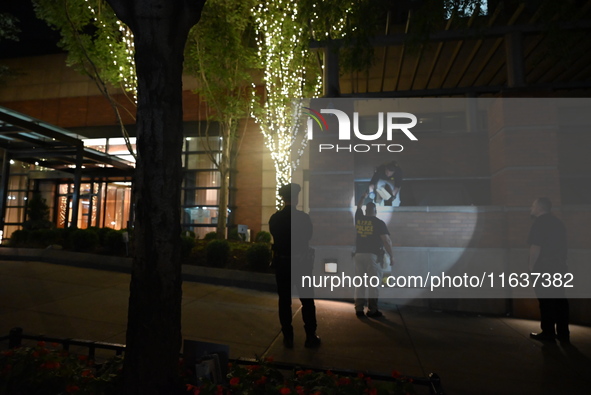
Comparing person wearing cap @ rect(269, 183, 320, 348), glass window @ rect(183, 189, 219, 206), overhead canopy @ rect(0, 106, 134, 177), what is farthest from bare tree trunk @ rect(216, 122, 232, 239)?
person wearing cap @ rect(269, 183, 320, 348)

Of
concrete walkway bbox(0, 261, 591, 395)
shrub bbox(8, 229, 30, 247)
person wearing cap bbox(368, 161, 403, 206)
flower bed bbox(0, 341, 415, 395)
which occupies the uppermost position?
person wearing cap bbox(368, 161, 403, 206)

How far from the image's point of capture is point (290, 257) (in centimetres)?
452

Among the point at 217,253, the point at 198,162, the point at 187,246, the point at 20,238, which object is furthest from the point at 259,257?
the point at 198,162

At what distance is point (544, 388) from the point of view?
11.6ft

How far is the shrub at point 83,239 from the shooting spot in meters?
9.90

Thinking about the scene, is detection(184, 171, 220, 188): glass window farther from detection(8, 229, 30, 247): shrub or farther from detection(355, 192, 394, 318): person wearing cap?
detection(355, 192, 394, 318): person wearing cap

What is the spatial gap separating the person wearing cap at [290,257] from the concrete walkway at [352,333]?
25cm

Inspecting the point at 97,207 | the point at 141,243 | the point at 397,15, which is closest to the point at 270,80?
the point at 397,15

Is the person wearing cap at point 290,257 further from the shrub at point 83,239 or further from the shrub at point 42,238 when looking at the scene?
the shrub at point 42,238

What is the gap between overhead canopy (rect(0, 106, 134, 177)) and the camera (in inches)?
484

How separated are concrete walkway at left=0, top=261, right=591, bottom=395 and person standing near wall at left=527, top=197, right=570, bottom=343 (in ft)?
0.87

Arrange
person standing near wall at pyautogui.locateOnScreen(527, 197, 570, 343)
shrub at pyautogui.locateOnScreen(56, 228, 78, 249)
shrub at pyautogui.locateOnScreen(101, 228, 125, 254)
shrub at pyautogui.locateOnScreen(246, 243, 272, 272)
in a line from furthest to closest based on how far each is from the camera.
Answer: shrub at pyautogui.locateOnScreen(56, 228, 78, 249), shrub at pyautogui.locateOnScreen(101, 228, 125, 254), shrub at pyautogui.locateOnScreen(246, 243, 272, 272), person standing near wall at pyautogui.locateOnScreen(527, 197, 570, 343)

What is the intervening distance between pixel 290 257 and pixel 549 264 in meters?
3.69

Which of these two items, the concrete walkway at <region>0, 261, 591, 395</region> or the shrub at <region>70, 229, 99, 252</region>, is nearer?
the concrete walkway at <region>0, 261, 591, 395</region>
